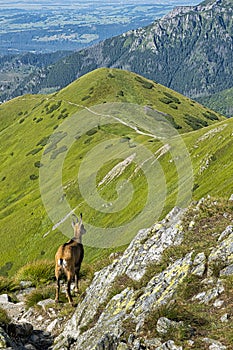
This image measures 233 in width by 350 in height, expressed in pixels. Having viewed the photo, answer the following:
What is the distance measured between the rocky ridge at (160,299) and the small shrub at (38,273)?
119 inches

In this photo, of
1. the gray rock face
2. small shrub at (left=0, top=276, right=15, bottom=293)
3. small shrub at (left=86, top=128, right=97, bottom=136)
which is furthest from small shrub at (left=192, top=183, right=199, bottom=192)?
small shrub at (left=86, top=128, right=97, bottom=136)

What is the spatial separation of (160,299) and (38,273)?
507 inches

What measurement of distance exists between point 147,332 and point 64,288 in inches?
422

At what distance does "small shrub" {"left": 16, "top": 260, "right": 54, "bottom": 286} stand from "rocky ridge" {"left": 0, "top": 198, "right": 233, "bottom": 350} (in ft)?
9.93

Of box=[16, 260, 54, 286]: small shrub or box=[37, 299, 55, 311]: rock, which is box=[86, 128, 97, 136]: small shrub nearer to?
box=[16, 260, 54, 286]: small shrub

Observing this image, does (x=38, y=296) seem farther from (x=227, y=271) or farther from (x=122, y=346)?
(x=227, y=271)

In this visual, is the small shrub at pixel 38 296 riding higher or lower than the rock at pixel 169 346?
lower

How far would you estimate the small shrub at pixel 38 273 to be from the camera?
77.6ft

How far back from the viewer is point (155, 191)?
267 ft

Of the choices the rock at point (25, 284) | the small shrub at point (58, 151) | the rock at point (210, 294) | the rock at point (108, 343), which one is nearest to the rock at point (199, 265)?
the rock at point (210, 294)

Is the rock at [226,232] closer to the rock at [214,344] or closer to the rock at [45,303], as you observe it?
the rock at [214,344]

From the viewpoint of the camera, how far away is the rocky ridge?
11.0 m

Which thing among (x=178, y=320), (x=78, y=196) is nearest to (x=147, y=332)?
(x=178, y=320)

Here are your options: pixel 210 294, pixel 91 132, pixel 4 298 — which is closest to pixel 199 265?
pixel 210 294
